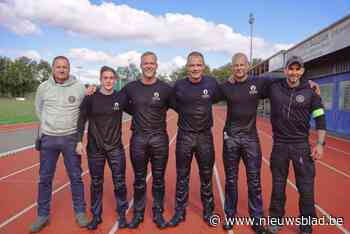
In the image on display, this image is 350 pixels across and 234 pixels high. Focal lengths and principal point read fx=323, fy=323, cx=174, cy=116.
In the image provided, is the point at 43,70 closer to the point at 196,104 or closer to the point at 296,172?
the point at 196,104

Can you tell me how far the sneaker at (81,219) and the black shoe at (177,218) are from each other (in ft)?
3.45

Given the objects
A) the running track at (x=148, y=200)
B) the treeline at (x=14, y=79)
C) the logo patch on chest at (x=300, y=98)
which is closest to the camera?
the logo patch on chest at (x=300, y=98)

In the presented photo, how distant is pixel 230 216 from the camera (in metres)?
4.12

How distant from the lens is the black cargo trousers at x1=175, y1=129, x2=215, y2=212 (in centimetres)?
405

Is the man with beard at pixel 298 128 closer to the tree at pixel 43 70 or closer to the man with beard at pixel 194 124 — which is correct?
the man with beard at pixel 194 124

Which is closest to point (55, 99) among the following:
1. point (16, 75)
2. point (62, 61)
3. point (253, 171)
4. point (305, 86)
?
point (62, 61)

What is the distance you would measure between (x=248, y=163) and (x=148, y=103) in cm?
144

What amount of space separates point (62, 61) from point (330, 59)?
15238mm

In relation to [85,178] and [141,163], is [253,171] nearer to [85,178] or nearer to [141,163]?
[141,163]

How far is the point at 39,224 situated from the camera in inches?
157

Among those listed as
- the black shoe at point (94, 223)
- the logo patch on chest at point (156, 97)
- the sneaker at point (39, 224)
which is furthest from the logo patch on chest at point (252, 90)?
the sneaker at point (39, 224)

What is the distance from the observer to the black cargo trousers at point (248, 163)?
3988mm

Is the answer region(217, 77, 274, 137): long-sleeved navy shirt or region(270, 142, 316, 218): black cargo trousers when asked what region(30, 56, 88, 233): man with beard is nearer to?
region(217, 77, 274, 137): long-sleeved navy shirt

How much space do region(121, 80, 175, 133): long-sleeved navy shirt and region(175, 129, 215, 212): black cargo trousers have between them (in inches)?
13.4
